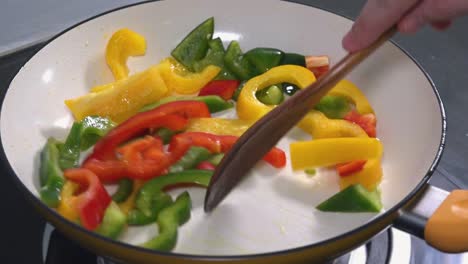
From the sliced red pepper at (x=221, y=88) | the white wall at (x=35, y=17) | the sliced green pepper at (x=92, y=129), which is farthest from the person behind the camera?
the white wall at (x=35, y=17)

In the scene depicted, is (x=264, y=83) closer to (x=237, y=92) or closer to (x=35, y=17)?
(x=237, y=92)

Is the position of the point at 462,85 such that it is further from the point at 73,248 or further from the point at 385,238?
the point at 73,248

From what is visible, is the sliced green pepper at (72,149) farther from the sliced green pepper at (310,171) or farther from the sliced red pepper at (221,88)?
the sliced green pepper at (310,171)

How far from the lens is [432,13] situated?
748 millimetres

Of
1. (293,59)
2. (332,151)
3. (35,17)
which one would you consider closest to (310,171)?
(332,151)

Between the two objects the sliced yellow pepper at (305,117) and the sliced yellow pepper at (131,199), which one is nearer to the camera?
the sliced yellow pepper at (131,199)

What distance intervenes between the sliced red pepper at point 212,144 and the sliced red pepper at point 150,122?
0.03 meters

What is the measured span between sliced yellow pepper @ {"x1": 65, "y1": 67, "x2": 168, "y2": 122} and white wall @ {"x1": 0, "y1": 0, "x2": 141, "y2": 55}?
0.41m

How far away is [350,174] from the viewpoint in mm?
818

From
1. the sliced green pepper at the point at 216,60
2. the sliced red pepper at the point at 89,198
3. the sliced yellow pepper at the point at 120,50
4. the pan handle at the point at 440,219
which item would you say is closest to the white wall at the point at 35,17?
the sliced yellow pepper at the point at 120,50

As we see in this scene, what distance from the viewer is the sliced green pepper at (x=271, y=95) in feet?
3.15

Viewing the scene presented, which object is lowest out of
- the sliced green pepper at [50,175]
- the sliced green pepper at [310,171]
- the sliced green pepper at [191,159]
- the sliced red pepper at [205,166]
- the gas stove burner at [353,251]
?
the gas stove burner at [353,251]

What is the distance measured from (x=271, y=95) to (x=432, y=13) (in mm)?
293

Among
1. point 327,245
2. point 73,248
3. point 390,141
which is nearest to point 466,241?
point 327,245
